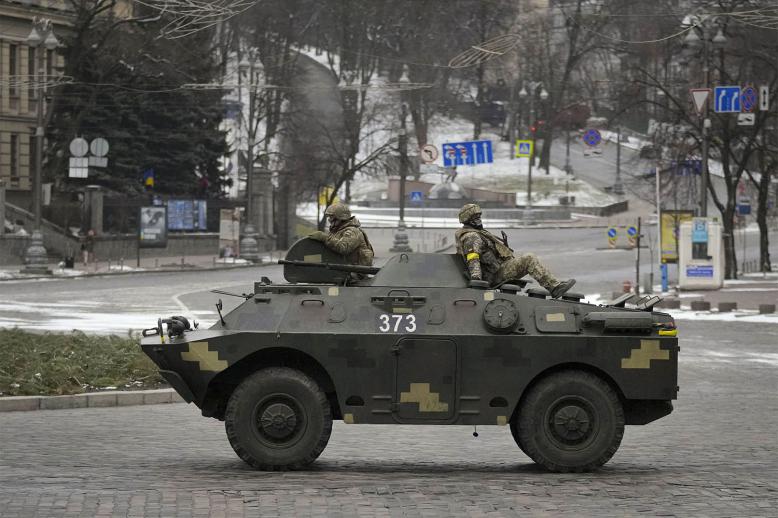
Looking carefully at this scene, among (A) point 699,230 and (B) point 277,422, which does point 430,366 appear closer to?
(B) point 277,422

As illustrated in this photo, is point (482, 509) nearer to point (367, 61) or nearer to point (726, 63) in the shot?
point (726, 63)

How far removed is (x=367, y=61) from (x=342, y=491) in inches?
3223

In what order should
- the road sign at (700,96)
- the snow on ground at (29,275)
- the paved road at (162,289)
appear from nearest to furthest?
the paved road at (162,289)
the road sign at (700,96)
the snow on ground at (29,275)

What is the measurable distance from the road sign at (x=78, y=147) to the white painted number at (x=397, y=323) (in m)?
48.1

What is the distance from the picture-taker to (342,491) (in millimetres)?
10273

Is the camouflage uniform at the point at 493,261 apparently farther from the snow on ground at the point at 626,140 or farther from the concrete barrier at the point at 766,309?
the snow on ground at the point at 626,140

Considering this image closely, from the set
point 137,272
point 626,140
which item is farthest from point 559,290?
point 626,140

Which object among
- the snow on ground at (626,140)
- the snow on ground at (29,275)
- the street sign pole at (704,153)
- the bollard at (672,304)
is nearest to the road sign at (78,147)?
the snow on ground at (29,275)

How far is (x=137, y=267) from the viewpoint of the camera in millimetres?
53125

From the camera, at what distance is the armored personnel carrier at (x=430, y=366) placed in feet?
37.7

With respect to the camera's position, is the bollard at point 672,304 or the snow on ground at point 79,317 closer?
the snow on ground at point 79,317

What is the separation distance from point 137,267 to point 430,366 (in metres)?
42.5

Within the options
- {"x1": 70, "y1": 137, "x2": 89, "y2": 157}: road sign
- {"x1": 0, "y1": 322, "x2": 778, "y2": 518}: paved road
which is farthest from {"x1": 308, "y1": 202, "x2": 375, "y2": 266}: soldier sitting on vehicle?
{"x1": 70, "y1": 137, "x2": 89, "y2": 157}: road sign

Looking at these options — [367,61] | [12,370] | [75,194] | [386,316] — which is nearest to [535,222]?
[367,61]
